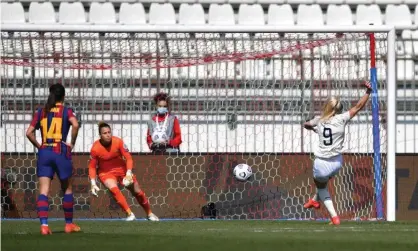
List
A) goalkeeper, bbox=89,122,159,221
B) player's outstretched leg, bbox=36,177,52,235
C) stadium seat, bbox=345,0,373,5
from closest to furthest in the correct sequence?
player's outstretched leg, bbox=36,177,52,235 < goalkeeper, bbox=89,122,159,221 < stadium seat, bbox=345,0,373,5

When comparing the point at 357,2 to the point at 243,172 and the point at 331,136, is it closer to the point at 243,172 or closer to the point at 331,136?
the point at 243,172

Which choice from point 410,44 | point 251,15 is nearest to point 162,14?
point 251,15

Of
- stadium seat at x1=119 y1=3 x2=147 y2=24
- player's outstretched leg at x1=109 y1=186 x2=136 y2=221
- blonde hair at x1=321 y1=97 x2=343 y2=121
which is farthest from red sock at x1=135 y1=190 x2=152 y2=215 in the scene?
stadium seat at x1=119 y1=3 x2=147 y2=24

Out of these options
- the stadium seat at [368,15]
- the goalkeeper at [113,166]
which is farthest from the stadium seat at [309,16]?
the goalkeeper at [113,166]

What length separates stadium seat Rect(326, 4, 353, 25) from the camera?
55.1 ft

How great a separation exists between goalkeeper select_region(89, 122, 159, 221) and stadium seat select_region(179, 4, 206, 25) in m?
4.92

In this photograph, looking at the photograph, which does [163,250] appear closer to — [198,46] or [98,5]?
[198,46]

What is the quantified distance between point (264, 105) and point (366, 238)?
18.7ft

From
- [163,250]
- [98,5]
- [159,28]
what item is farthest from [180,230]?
[98,5]

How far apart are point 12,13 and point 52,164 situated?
783 centimetres

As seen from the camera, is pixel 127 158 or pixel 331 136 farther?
pixel 127 158

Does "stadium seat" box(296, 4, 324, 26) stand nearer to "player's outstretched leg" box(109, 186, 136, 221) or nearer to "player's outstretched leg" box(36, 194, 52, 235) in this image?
"player's outstretched leg" box(109, 186, 136, 221)

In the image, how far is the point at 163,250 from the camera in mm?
6805

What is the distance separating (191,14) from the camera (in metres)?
16.6
